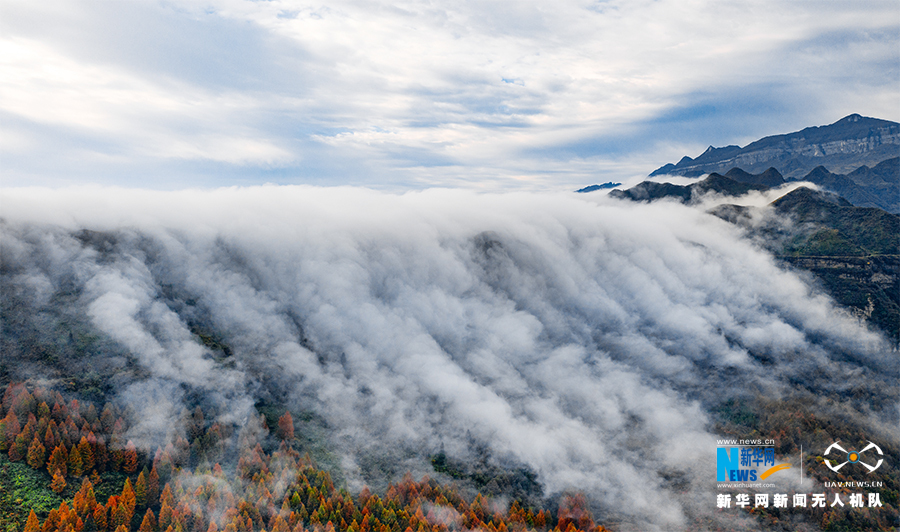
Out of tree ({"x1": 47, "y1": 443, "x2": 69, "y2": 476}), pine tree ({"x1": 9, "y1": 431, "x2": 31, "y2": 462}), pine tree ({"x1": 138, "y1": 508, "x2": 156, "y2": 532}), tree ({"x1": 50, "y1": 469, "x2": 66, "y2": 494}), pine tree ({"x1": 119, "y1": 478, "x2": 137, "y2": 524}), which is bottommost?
pine tree ({"x1": 138, "y1": 508, "x2": 156, "y2": 532})

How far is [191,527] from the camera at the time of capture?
149 metres

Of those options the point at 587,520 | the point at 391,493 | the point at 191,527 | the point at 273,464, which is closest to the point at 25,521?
the point at 191,527

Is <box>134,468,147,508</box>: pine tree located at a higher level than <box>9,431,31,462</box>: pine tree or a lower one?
lower

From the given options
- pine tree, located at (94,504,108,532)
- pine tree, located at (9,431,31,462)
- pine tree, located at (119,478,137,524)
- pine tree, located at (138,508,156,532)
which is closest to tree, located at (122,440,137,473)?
pine tree, located at (119,478,137,524)

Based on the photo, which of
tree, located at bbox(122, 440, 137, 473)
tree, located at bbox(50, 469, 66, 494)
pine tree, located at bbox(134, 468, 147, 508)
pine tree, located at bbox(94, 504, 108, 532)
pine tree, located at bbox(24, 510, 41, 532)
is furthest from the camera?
tree, located at bbox(122, 440, 137, 473)

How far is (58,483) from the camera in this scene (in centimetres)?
15300

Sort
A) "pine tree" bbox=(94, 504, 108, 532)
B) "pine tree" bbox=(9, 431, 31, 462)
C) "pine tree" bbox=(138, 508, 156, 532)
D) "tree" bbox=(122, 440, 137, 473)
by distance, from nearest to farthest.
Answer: "pine tree" bbox=(94, 504, 108, 532)
"pine tree" bbox=(138, 508, 156, 532)
"pine tree" bbox=(9, 431, 31, 462)
"tree" bbox=(122, 440, 137, 473)

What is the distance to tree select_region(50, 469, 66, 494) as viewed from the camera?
152 metres

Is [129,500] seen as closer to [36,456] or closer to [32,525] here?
[32,525]

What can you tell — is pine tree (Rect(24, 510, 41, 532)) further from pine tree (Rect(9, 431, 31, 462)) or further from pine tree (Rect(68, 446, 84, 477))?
pine tree (Rect(9, 431, 31, 462))

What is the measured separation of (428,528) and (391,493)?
1237 inches

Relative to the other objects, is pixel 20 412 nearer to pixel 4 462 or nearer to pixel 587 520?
pixel 4 462

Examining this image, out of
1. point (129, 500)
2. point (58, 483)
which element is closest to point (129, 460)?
point (58, 483)

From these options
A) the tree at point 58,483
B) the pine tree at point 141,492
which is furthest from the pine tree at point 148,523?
the tree at point 58,483
